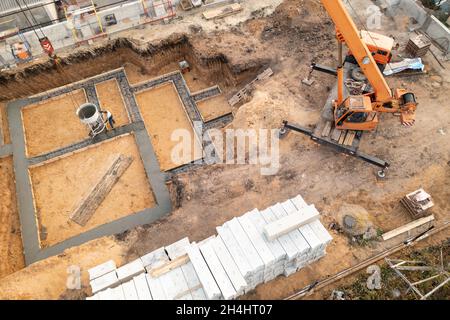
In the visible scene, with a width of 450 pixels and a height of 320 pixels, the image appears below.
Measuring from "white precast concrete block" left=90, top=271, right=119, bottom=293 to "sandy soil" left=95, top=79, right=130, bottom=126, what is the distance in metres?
9.25

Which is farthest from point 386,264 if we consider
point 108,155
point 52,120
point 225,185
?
point 52,120

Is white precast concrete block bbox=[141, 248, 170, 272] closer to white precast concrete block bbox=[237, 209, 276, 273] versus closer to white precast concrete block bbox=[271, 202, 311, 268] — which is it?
white precast concrete block bbox=[237, 209, 276, 273]

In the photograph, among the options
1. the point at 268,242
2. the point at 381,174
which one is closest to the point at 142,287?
the point at 268,242

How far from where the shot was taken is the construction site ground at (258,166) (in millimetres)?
13203

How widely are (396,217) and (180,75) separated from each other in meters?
13.6

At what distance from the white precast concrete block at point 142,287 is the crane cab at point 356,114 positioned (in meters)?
9.94

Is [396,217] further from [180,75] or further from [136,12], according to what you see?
[136,12]

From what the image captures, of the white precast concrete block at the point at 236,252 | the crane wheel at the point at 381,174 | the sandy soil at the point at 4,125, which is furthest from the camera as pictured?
the sandy soil at the point at 4,125

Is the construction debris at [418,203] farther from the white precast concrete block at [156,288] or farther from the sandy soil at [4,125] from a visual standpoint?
the sandy soil at [4,125]

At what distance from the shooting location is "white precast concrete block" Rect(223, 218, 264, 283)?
10.7 m

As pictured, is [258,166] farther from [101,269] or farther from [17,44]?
[17,44]

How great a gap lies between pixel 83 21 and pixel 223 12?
8059 millimetres

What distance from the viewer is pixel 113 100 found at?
19.6m

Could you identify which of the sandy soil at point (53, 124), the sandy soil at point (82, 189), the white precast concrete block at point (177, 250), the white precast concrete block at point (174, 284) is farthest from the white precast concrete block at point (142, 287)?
the sandy soil at point (53, 124)
